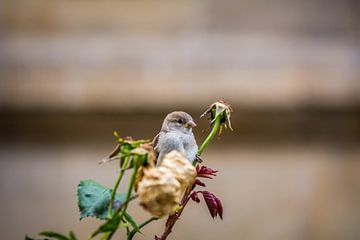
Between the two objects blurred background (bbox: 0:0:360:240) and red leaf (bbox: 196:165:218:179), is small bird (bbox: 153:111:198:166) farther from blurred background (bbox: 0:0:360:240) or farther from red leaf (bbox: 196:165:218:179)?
blurred background (bbox: 0:0:360:240)

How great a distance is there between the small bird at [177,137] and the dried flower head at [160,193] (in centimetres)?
21

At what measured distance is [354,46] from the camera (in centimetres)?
151

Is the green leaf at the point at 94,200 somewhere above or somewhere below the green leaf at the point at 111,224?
above

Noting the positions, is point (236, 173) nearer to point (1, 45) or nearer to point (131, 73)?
point (131, 73)

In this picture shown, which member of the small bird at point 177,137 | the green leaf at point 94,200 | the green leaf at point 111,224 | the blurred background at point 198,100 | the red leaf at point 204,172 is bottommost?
the green leaf at point 111,224

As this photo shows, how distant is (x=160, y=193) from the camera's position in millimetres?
233

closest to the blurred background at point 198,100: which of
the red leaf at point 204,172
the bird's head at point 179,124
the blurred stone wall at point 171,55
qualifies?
the blurred stone wall at point 171,55

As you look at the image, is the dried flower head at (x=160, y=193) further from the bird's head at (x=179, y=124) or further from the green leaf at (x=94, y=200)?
the bird's head at (x=179, y=124)

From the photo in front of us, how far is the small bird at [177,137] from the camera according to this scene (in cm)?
49

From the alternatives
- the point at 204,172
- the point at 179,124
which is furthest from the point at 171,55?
the point at 204,172

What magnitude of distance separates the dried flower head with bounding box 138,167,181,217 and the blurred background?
1205 mm

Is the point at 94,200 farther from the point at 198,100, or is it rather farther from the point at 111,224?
the point at 198,100

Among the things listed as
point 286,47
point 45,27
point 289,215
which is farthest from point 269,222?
point 45,27

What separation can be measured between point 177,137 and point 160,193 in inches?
11.3
